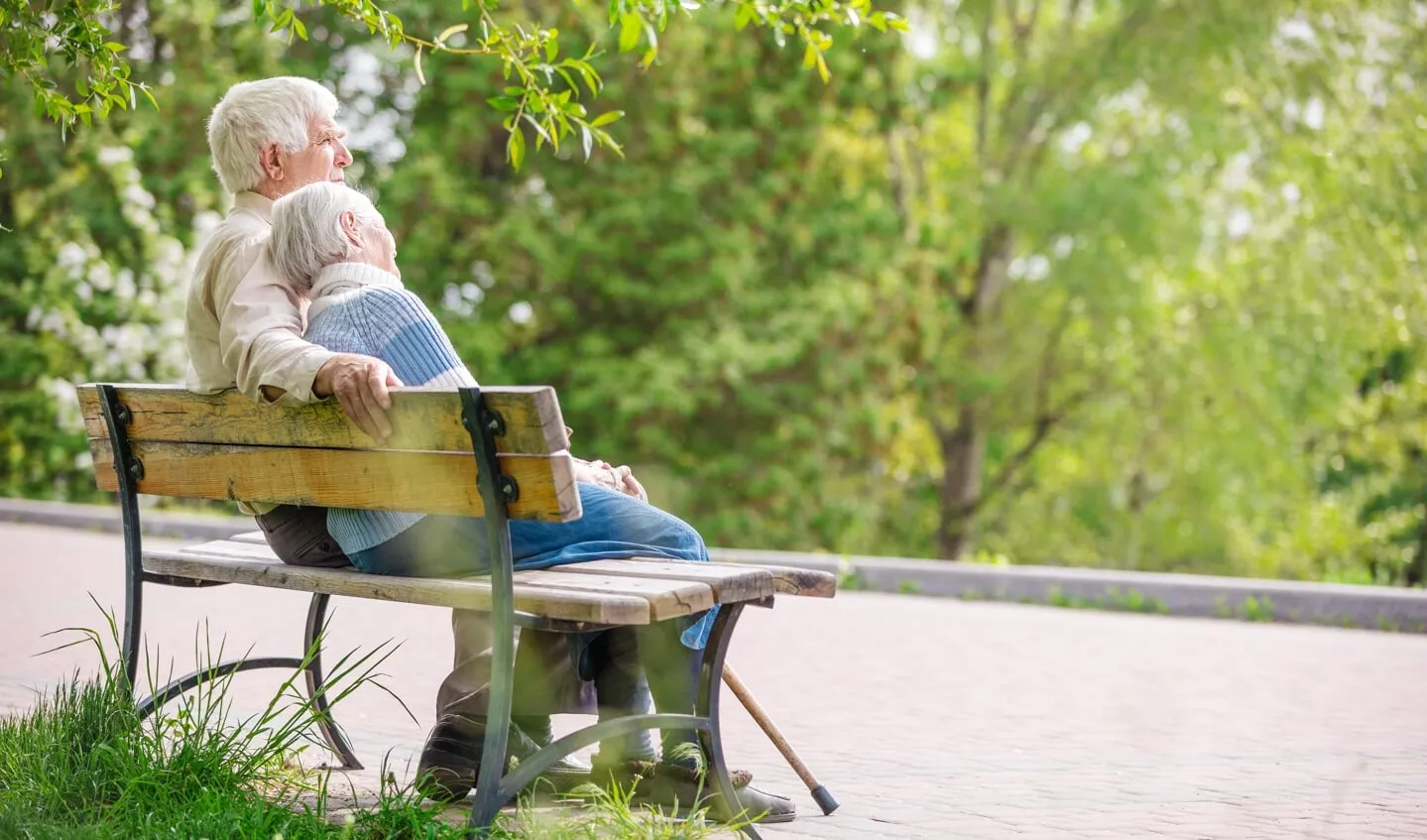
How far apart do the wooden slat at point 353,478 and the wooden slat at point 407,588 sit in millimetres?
169

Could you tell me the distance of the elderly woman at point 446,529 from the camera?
141 inches

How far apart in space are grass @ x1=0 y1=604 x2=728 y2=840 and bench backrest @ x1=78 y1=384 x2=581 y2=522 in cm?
39

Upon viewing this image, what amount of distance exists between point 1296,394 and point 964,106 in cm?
658

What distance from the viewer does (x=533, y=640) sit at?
3838mm

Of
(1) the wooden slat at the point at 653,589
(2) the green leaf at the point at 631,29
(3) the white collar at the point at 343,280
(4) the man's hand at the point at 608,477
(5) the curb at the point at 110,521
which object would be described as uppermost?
(2) the green leaf at the point at 631,29

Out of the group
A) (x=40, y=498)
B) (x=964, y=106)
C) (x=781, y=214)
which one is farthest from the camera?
(x=964, y=106)

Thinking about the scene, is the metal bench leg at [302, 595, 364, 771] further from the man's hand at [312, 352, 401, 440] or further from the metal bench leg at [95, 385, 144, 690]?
the man's hand at [312, 352, 401, 440]

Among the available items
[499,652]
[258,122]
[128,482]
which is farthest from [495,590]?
[258,122]

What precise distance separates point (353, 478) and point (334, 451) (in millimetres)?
84

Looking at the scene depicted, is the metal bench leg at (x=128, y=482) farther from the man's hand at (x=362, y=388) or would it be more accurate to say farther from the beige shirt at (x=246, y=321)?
the man's hand at (x=362, y=388)

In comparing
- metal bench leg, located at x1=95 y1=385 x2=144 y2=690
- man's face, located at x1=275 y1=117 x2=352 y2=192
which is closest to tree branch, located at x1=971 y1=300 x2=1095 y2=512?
man's face, located at x1=275 y1=117 x2=352 y2=192

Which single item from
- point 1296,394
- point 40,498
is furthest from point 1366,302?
point 40,498

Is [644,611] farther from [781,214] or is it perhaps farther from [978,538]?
[978,538]

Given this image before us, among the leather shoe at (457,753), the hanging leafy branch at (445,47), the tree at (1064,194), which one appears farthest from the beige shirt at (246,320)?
the tree at (1064,194)
